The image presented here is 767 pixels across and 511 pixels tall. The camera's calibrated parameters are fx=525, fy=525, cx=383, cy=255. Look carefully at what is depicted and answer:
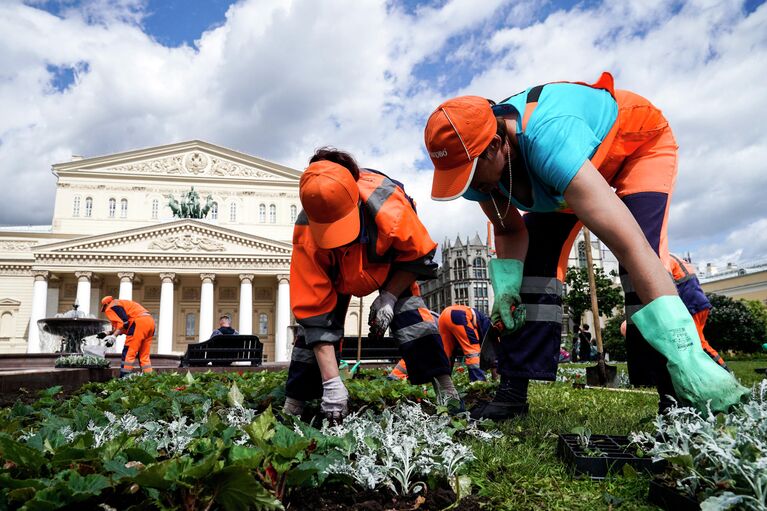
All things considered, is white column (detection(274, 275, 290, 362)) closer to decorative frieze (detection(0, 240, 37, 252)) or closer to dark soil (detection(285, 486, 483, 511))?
decorative frieze (detection(0, 240, 37, 252))

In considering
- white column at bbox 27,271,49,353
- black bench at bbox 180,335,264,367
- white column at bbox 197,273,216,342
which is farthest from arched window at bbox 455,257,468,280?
black bench at bbox 180,335,264,367

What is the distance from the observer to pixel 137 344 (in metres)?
11.1

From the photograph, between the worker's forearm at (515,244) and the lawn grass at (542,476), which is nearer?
the lawn grass at (542,476)

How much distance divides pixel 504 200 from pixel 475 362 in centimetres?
476

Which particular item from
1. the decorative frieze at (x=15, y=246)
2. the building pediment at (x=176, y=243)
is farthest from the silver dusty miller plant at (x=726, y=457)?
the decorative frieze at (x=15, y=246)

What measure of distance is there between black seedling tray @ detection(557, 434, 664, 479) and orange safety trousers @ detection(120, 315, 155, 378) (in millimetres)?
10461

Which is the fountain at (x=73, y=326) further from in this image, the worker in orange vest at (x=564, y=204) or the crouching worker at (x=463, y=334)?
the worker in orange vest at (x=564, y=204)

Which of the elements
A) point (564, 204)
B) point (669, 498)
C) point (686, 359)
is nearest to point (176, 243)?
point (564, 204)

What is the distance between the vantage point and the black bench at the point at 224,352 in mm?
14250

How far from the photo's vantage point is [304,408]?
3.47 m

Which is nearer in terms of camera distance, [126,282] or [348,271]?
[348,271]

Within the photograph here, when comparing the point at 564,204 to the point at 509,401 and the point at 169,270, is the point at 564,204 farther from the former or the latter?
the point at 169,270

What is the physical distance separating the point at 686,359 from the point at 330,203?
1.75m

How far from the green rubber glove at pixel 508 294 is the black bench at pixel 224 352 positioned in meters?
12.2
